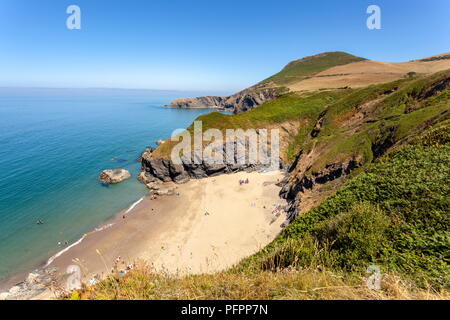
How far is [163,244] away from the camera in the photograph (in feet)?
85.8

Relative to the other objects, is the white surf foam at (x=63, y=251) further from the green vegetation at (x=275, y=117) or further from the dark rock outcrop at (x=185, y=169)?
the green vegetation at (x=275, y=117)

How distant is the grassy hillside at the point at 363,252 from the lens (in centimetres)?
482

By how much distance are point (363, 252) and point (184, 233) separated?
931 inches

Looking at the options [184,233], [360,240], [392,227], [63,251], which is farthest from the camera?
[184,233]

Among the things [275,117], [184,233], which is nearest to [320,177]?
[184,233]

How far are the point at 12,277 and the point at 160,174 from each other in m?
25.9

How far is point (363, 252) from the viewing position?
835 centimetres

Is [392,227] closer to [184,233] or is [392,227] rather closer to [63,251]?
[184,233]

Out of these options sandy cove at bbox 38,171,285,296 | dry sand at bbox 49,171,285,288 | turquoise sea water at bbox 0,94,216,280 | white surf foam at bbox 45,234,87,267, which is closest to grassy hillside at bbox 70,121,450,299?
dry sand at bbox 49,171,285,288

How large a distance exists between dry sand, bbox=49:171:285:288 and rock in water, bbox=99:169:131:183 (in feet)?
37.5

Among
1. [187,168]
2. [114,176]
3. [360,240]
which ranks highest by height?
[360,240]

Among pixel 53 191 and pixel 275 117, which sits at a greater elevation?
pixel 275 117
